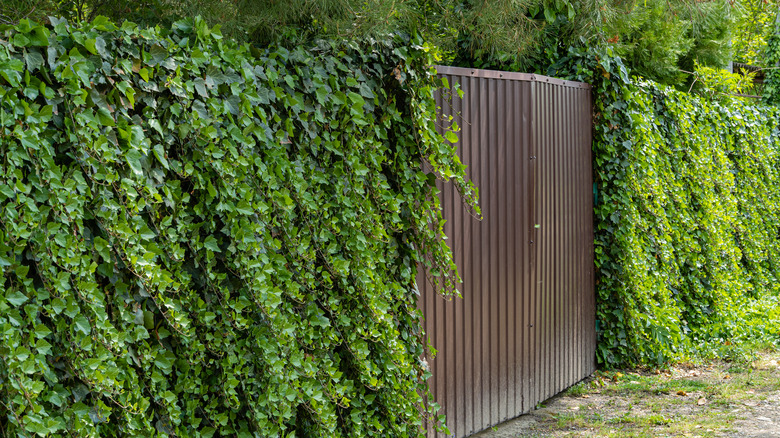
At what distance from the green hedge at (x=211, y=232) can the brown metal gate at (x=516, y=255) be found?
451mm

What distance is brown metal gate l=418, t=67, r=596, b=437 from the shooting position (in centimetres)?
473

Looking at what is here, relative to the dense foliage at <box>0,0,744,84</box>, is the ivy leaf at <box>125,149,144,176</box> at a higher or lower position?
lower

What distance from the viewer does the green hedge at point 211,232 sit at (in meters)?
2.49

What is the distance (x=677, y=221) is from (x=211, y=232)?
559 centimetres

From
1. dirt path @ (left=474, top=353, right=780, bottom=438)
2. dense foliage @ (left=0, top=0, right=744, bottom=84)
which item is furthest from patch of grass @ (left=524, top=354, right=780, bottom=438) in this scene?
dense foliage @ (left=0, top=0, right=744, bottom=84)

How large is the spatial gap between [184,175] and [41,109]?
0.61 m

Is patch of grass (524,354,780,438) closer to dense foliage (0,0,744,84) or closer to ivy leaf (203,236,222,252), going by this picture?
dense foliage (0,0,744,84)

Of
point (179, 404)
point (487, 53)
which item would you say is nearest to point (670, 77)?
point (487, 53)

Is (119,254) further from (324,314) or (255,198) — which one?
(324,314)

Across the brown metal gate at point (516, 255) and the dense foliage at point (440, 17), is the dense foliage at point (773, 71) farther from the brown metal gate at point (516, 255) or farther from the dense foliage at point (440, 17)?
the brown metal gate at point (516, 255)

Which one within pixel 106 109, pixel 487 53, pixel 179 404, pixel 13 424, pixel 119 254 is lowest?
pixel 179 404

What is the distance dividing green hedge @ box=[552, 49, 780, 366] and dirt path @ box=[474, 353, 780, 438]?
348 millimetres

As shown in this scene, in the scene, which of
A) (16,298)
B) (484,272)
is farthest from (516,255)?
(16,298)

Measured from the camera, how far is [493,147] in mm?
5090
